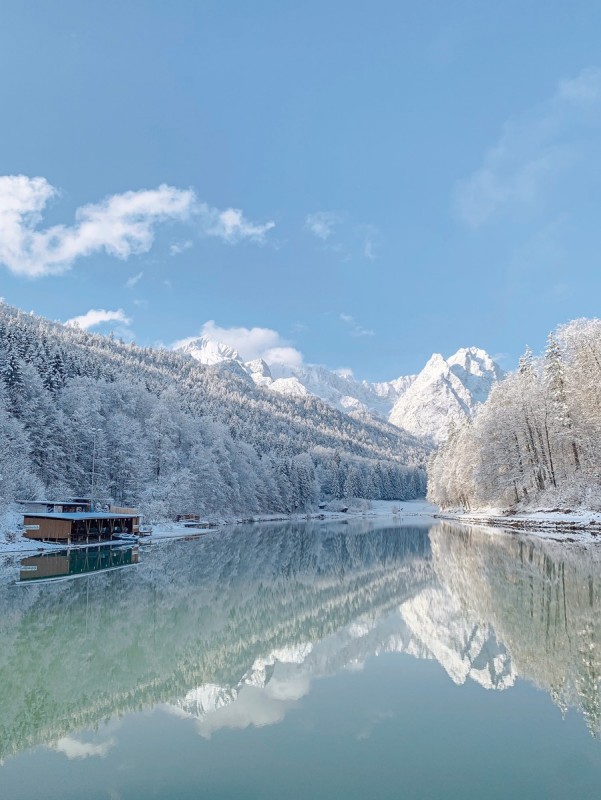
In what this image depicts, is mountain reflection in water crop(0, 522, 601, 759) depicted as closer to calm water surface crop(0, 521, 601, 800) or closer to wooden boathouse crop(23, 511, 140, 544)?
calm water surface crop(0, 521, 601, 800)

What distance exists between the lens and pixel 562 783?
7047 millimetres

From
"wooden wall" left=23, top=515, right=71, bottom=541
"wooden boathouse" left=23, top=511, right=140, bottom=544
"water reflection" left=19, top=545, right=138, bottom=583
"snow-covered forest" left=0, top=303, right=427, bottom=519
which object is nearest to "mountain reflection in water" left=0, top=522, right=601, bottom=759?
"water reflection" left=19, top=545, right=138, bottom=583

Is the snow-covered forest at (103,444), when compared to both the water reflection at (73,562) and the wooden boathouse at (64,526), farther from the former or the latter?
the water reflection at (73,562)

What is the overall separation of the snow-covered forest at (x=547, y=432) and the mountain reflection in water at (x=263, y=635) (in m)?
21.3

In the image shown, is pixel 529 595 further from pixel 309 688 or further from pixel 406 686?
pixel 309 688

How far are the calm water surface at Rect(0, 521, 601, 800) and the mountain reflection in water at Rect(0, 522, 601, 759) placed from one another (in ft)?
0.25

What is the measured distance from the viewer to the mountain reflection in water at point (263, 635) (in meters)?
11.0

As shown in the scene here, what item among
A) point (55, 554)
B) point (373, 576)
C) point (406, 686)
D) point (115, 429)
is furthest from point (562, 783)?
point (115, 429)

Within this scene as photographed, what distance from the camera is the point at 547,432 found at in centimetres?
5322

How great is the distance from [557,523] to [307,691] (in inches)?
1698

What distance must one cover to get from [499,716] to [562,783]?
264 cm

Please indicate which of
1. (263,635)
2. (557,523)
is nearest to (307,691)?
(263,635)

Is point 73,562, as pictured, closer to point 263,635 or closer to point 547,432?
point 263,635

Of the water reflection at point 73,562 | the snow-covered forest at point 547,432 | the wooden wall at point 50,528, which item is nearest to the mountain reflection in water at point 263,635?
the water reflection at point 73,562
